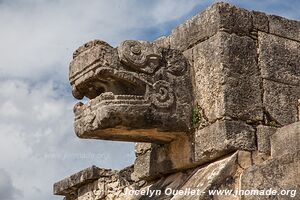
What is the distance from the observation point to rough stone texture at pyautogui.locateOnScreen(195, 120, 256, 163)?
724 cm

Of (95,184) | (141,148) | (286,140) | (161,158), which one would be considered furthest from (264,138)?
(95,184)

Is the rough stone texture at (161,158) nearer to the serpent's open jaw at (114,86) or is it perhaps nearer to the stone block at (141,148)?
the stone block at (141,148)

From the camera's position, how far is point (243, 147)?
23.9 feet

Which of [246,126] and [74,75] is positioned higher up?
[74,75]

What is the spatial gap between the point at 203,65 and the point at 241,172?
1.23 meters

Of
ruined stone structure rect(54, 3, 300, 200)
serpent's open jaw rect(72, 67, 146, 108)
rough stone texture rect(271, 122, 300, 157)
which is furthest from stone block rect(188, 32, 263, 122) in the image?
serpent's open jaw rect(72, 67, 146, 108)

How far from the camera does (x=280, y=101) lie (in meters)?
7.73

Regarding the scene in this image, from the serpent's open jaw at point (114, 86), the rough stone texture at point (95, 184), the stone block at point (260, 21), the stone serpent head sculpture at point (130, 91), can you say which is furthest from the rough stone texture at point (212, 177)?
the rough stone texture at point (95, 184)

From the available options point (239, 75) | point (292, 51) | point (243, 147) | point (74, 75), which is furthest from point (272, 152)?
point (74, 75)

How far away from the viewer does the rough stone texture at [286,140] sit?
6.70m

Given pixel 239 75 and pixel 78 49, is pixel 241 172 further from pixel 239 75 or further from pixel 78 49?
pixel 78 49

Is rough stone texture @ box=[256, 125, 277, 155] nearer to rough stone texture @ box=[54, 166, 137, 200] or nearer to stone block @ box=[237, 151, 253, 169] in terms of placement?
stone block @ box=[237, 151, 253, 169]

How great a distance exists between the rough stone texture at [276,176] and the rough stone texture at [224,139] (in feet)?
1.32

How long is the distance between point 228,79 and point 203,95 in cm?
35
